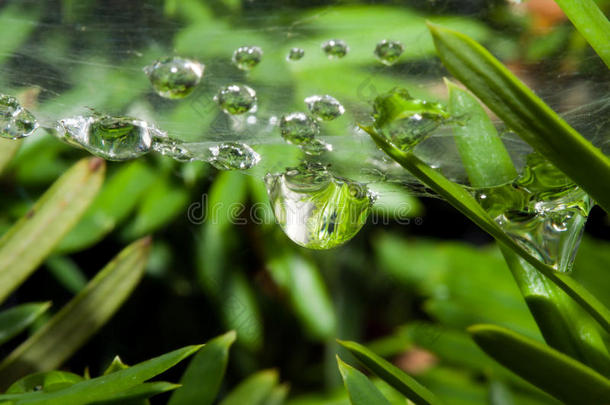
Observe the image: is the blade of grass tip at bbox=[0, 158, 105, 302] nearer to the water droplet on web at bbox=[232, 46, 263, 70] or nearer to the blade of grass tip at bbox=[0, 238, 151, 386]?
the blade of grass tip at bbox=[0, 238, 151, 386]

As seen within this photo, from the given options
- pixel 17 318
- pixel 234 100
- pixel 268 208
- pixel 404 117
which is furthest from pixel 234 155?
pixel 268 208

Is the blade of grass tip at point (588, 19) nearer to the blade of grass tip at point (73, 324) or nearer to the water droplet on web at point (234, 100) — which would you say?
the water droplet on web at point (234, 100)

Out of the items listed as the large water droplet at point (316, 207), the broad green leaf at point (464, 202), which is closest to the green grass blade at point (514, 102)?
the broad green leaf at point (464, 202)

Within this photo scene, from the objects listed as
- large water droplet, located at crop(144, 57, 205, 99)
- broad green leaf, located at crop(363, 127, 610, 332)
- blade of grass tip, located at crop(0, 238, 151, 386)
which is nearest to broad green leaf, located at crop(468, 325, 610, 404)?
broad green leaf, located at crop(363, 127, 610, 332)

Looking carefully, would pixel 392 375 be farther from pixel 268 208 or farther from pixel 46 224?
pixel 268 208

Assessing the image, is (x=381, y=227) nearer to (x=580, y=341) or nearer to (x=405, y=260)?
(x=405, y=260)

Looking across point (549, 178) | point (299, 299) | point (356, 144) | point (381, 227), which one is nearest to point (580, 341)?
point (549, 178)
